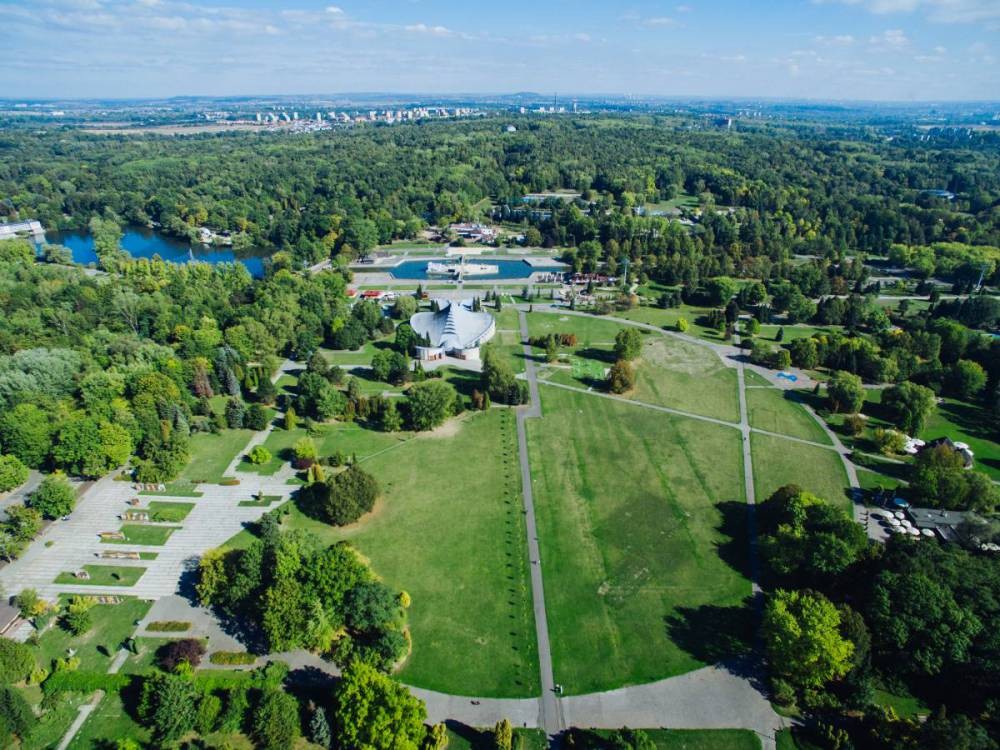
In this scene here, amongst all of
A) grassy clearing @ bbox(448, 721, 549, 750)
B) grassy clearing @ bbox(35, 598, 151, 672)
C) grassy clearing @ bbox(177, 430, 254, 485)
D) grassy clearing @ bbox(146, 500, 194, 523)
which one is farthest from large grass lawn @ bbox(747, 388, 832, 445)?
grassy clearing @ bbox(35, 598, 151, 672)

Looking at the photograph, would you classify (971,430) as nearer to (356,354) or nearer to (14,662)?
(356,354)

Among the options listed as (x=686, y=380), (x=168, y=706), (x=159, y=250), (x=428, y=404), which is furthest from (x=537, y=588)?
(x=159, y=250)

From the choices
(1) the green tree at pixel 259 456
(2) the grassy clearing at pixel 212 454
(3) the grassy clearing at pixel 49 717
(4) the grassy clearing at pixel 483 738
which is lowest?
(4) the grassy clearing at pixel 483 738

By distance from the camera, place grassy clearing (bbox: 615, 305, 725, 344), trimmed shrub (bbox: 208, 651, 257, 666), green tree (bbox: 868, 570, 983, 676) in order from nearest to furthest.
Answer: green tree (bbox: 868, 570, 983, 676)
trimmed shrub (bbox: 208, 651, 257, 666)
grassy clearing (bbox: 615, 305, 725, 344)

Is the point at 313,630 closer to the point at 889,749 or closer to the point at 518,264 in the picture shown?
the point at 889,749

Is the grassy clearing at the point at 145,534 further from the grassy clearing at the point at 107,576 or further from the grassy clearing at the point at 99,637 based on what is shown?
the grassy clearing at the point at 99,637

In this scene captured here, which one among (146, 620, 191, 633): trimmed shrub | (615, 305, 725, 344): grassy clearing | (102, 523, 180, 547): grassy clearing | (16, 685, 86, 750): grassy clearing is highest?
(615, 305, 725, 344): grassy clearing

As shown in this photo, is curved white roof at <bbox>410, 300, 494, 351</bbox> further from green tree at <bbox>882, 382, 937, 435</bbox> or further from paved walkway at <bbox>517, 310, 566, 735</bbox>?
green tree at <bbox>882, 382, 937, 435</bbox>

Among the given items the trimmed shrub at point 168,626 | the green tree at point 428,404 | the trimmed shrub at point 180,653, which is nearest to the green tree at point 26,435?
the trimmed shrub at point 168,626
